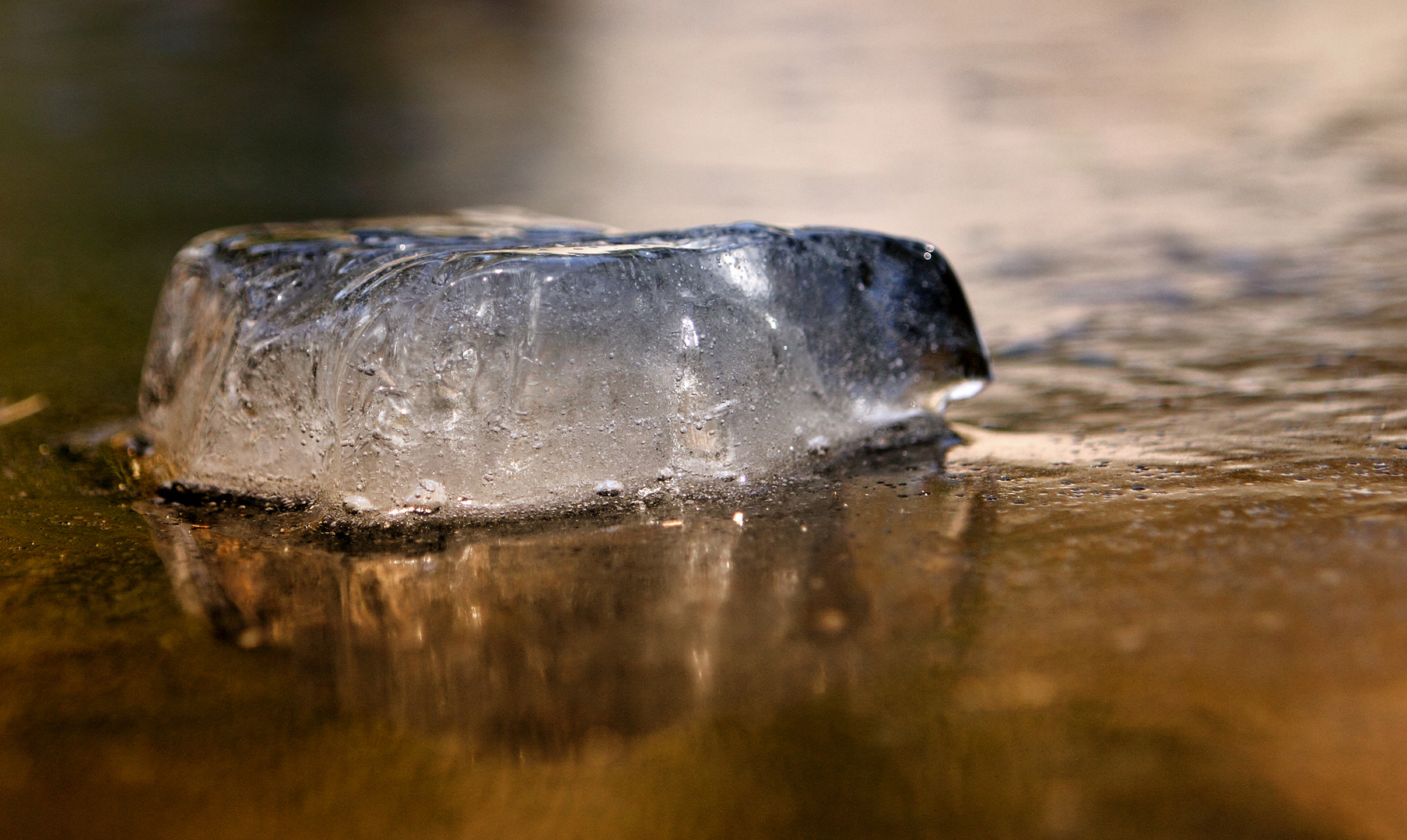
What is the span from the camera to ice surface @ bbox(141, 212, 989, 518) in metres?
1.37

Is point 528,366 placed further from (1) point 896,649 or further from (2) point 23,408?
(2) point 23,408

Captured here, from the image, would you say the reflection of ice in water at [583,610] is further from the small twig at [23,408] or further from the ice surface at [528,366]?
the small twig at [23,408]

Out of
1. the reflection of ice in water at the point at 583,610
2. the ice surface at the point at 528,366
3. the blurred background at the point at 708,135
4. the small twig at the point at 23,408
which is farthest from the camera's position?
the blurred background at the point at 708,135

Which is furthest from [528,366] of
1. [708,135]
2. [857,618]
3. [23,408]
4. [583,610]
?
[708,135]

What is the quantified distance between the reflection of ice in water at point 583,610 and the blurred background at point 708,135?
3.12ft

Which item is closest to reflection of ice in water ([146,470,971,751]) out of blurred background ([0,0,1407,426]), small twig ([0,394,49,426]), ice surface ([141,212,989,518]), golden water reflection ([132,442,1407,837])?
golden water reflection ([132,442,1407,837])

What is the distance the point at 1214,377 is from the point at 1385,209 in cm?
163

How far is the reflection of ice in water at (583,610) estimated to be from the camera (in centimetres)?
91

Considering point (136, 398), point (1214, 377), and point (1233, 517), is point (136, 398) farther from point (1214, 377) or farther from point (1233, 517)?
point (1214, 377)

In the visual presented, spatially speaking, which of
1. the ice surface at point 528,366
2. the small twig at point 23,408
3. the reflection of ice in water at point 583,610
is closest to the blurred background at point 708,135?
the small twig at point 23,408

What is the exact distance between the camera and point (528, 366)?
1.39 m

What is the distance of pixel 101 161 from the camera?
4.38m

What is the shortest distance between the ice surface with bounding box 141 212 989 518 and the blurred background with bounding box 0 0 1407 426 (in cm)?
55

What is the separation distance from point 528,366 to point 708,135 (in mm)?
3680
